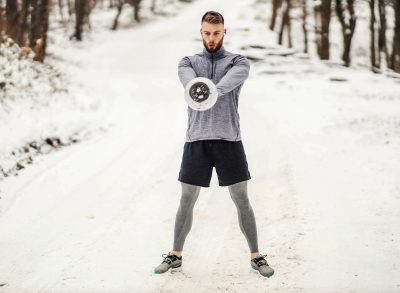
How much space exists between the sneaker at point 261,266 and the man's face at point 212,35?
179 cm

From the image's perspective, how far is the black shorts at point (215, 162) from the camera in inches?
135

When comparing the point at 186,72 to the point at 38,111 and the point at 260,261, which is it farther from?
the point at 38,111

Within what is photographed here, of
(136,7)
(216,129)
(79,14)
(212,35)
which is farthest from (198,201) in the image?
(136,7)

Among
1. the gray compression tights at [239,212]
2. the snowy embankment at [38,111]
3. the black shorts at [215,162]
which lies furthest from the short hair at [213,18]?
the snowy embankment at [38,111]

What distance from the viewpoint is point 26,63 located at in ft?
38.0

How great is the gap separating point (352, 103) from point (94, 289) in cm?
1134

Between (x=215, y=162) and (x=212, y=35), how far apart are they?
3.35ft

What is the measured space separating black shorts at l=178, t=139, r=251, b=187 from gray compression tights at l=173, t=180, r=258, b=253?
4.0 inches

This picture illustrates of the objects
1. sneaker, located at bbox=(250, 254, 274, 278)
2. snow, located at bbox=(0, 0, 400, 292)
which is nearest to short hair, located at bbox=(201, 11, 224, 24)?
sneaker, located at bbox=(250, 254, 274, 278)

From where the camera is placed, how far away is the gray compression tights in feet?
11.6

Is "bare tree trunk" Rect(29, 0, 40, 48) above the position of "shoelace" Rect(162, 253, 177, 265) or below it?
above

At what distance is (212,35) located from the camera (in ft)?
11.0

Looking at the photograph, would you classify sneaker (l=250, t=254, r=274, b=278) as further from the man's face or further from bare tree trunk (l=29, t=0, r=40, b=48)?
bare tree trunk (l=29, t=0, r=40, b=48)

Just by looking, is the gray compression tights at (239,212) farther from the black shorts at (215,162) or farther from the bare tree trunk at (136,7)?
the bare tree trunk at (136,7)
